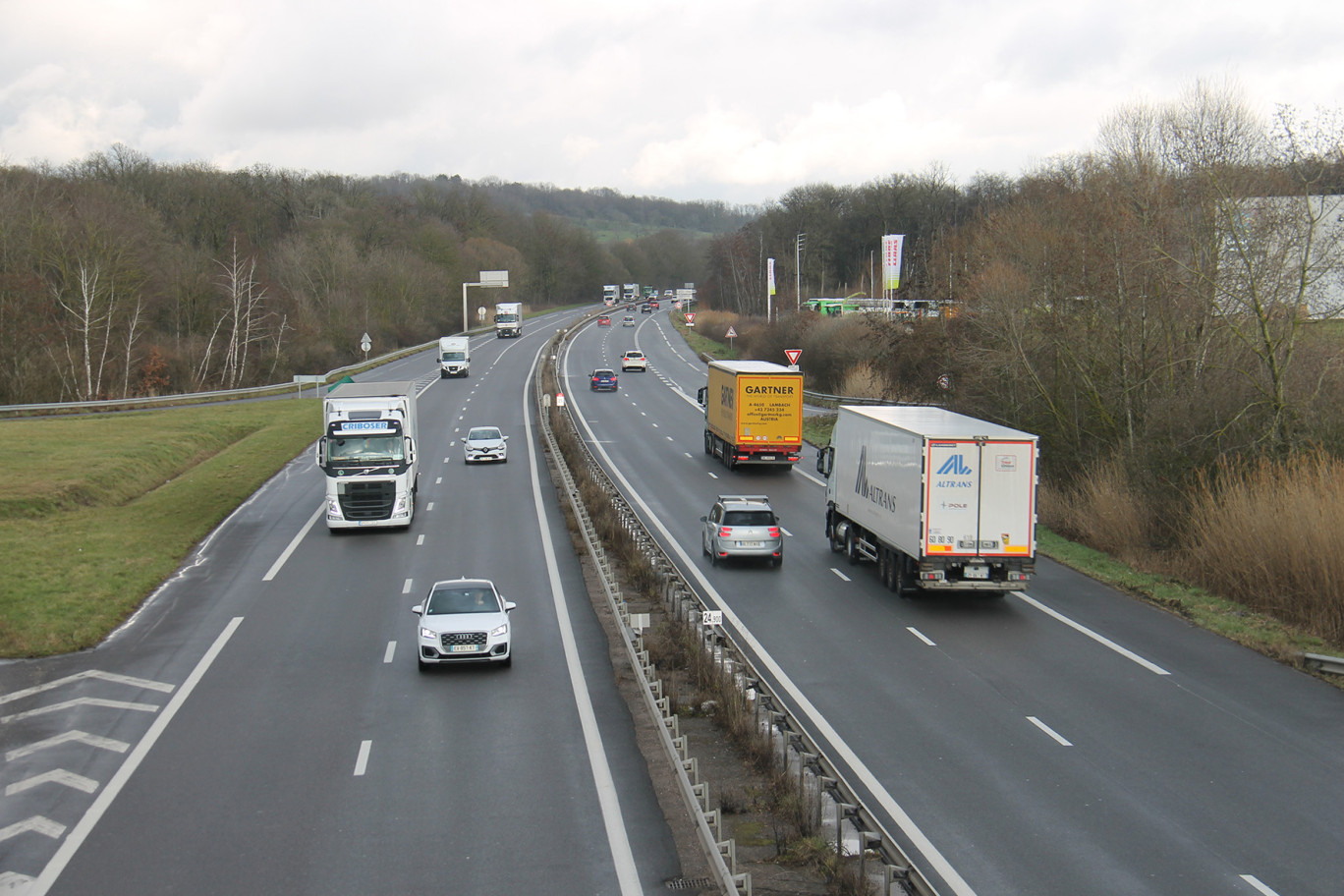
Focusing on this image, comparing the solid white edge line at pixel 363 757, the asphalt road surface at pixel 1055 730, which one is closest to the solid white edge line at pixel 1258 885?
the asphalt road surface at pixel 1055 730

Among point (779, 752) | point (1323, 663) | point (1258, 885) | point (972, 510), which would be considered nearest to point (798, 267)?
point (972, 510)

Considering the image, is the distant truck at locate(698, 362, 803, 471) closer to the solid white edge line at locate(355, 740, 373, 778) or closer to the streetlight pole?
the solid white edge line at locate(355, 740, 373, 778)

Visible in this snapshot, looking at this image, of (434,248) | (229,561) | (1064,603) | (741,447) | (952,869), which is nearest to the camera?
(952,869)

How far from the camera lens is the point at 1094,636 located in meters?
20.9

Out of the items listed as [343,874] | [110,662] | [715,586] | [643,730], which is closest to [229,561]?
[110,662]

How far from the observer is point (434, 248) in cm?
12669

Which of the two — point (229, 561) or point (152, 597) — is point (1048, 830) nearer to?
point (152, 597)

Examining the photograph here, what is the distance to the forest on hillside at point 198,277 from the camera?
6362 centimetres

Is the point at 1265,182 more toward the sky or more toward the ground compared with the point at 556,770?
more toward the sky

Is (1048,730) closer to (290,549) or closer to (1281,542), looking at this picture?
(1281,542)

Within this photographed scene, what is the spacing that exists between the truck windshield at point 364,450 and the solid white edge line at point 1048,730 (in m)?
20.2

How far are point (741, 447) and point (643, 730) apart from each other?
84.6 ft

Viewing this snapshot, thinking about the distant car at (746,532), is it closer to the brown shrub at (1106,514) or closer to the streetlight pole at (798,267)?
the brown shrub at (1106,514)

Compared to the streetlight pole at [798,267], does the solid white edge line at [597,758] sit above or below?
below
